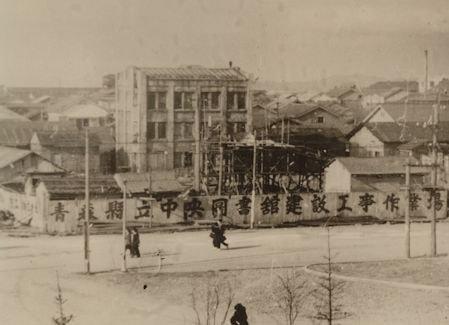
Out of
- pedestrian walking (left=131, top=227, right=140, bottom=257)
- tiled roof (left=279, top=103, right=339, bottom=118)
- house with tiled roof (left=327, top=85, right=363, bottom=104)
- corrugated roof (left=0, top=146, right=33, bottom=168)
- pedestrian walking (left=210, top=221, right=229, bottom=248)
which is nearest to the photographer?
pedestrian walking (left=131, top=227, right=140, bottom=257)

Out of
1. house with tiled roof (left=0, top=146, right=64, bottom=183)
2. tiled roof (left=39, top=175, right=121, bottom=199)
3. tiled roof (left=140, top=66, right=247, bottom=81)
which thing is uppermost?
tiled roof (left=140, top=66, right=247, bottom=81)

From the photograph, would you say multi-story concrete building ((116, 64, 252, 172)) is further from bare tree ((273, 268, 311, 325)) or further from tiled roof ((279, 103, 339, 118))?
bare tree ((273, 268, 311, 325))

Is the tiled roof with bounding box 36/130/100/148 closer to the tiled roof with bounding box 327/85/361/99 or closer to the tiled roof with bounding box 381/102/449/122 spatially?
the tiled roof with bounding box 381/102/449/122

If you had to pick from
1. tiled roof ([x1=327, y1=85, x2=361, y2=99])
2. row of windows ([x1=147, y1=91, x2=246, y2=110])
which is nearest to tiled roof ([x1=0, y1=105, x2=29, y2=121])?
row of windows ([x1=147, y1=91, x2=246, y2=110])

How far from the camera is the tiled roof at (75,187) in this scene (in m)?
20.5

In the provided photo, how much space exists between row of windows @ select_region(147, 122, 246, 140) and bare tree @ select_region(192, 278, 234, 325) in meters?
16.5

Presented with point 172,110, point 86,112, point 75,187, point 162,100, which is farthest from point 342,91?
point 75,187

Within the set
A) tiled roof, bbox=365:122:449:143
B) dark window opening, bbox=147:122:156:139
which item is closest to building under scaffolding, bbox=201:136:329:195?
dark window opening, bbox=147:122:156:139

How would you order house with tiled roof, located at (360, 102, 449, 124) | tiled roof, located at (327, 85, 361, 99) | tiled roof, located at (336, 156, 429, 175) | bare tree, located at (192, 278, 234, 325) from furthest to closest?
tiled roof, located at (327, 85, 361, 99)
house with tiled roof, located at (360, 102, 449, 124)
tiled roof, located at (336, 156, 429, 175)
bare tree, located at (192, 278, 234, 325)

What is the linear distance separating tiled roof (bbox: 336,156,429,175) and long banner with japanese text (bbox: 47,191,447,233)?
2905 millimetres

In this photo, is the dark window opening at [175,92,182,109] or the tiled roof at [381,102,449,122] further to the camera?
the tiled roof at [381,102,449,122]

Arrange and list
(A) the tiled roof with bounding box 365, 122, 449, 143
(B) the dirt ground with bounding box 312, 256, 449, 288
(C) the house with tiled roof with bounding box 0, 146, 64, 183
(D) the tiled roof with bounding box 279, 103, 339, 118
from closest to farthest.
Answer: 1. (B) the dirt ground with bounding box 312, 256, 449, 288
2. (C) the house with tiled roof with bounding box 0, 146, 64, 183
3. (A) the tiled roof with bounding box 365, 122, 449, 143
4. (D) the tiled roof with bounding box 279, 103, 339, 118

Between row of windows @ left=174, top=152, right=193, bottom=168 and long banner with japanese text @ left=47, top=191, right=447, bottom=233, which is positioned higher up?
row of windows @ left=174, top=152, right=193, bottom=168

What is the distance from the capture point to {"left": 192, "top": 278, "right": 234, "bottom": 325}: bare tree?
12.2 m
